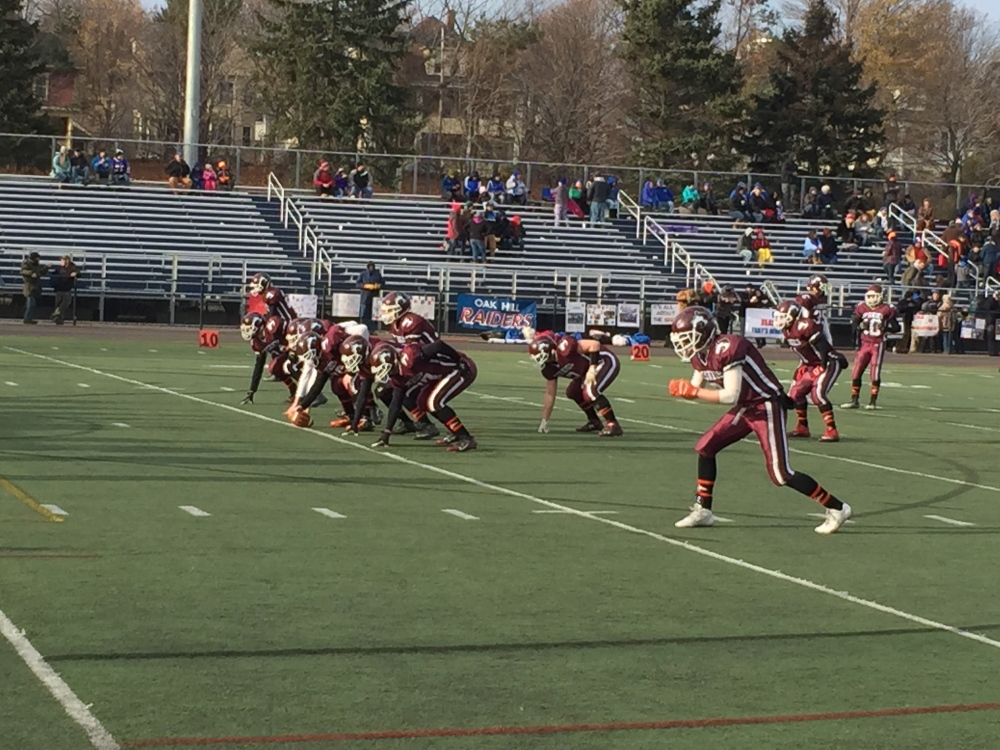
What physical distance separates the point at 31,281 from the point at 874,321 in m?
19.9

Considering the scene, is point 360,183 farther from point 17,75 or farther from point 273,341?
point 273,341

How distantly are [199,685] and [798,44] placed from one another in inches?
2274

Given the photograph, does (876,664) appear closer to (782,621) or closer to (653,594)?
(782,621)

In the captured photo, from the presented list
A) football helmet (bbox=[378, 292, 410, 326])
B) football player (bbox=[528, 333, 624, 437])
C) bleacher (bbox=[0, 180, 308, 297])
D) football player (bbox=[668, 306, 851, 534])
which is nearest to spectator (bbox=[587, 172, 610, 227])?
bleacher (bbox=[0, 180, 308, 297])

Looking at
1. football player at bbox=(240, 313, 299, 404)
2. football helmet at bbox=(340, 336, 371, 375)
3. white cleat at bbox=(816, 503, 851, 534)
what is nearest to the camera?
white cleat at bbox=(816, 503, 851, 534)

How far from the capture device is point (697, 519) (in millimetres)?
11266

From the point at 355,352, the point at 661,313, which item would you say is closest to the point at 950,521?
the point at 355,352

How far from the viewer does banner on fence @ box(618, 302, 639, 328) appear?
3781 cm

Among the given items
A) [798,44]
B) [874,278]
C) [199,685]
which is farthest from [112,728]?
[798,44]

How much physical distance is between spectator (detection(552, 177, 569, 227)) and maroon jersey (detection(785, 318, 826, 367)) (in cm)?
2599

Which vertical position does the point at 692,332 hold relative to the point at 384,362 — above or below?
above

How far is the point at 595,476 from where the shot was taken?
14.1 metres

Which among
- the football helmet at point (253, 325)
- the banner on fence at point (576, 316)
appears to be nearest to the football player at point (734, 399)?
the football helmet at point (253, 325)

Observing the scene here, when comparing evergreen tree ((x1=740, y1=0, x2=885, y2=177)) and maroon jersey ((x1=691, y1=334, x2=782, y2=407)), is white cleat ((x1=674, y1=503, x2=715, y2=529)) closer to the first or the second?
maroon jersey ((x1=691, y1=334, x2=782, y2=407))
